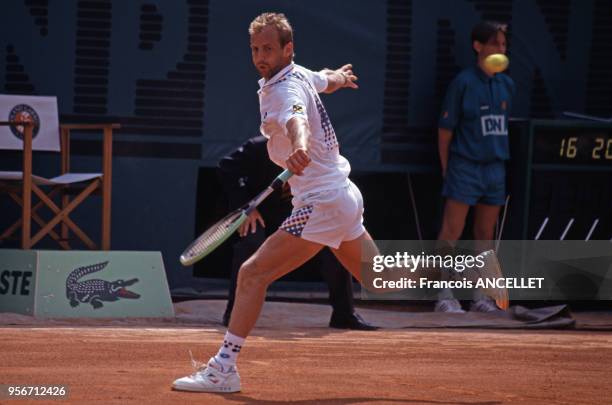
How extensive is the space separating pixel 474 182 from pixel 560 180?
0.82 metres

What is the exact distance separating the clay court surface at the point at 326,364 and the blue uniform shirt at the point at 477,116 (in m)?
1.59

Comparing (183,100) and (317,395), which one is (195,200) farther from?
(317,395)

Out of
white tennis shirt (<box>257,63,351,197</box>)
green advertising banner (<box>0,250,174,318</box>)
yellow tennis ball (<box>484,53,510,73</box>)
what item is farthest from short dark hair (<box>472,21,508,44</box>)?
white tennis shirt (<box>257,63,351,197</box>)

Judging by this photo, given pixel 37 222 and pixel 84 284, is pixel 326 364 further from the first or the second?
pixel 37 222

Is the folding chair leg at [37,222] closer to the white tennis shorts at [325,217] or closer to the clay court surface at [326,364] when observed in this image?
the clay court surface at [326,364]

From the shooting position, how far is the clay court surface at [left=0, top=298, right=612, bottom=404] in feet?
19.4

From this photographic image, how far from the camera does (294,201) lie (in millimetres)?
6008

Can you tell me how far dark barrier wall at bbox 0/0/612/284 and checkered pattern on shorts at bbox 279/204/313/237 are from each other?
4478 mm

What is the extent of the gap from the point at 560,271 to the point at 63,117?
424 cm

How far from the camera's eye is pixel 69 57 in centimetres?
1016

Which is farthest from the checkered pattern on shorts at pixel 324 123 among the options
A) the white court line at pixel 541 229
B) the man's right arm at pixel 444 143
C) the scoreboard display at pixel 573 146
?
the white court line at pixel 541 229

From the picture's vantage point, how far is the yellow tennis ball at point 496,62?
9.83m

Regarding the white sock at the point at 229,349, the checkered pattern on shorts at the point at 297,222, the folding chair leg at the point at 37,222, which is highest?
the checkered pattern on shorts at the point at 297,222

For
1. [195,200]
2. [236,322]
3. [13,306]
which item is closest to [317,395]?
[236,322]
